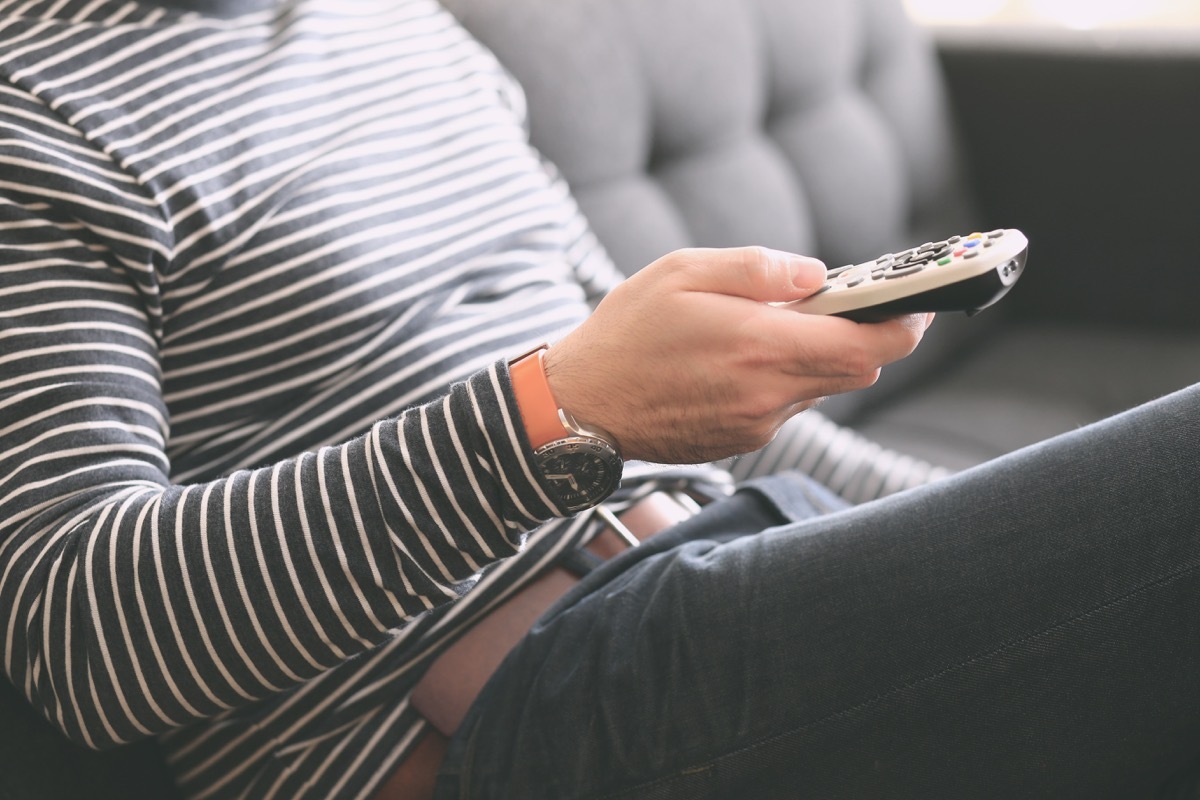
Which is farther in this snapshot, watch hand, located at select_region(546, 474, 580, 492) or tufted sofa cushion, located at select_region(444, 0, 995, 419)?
tufted sofa cushion, located at select_region(444, 0, 995, 419)

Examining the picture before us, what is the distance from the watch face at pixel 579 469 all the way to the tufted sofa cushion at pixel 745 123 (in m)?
0.51

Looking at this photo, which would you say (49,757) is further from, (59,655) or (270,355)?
(270,355)

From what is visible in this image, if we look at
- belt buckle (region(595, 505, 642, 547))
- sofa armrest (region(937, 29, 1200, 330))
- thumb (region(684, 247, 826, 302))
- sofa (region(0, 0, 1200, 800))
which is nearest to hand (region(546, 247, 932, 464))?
thumb (region(684, 247, 826, 302))

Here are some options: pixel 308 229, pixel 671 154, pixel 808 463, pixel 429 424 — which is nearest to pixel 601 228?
pixel 671 154

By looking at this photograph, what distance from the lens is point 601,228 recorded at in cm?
101

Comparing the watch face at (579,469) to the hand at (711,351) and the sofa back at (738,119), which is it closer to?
the hand at (711,351)

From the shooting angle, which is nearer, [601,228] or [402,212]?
[402,212]

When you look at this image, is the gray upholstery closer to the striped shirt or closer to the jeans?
the striped shirt

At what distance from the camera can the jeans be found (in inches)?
18.7

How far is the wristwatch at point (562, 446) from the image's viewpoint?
1.67 feet

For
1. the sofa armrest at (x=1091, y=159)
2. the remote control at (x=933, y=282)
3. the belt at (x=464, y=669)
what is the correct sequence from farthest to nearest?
the sofa armrest at (x=1091, y=159)
the belt at (x=464, y=669)
the remote control at (x=933, y=282)

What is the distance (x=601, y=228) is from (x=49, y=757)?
0.64m

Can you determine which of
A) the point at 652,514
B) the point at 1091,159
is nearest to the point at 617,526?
the point at 652,514

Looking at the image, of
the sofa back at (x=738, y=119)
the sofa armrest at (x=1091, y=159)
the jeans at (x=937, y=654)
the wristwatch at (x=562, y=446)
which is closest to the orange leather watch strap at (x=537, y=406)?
the wristwatch at (x=562, y=446)
